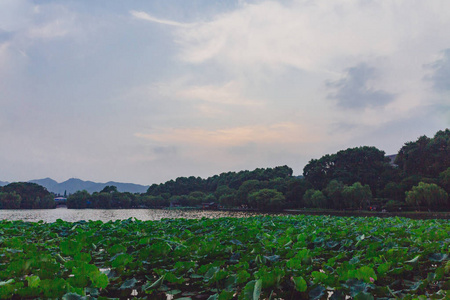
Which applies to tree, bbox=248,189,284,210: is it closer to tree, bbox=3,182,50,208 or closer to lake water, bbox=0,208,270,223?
lake water, bbox=0,208,270,223

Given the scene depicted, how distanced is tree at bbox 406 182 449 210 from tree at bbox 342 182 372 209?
740 cm

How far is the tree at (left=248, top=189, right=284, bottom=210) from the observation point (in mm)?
66250

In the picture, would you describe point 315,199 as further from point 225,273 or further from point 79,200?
point 79,200

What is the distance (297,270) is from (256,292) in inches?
43.8

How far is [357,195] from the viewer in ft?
175

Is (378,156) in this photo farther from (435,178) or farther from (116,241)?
(116,241)

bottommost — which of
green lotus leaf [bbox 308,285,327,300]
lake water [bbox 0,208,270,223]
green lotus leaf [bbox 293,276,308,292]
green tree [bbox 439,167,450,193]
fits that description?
lake water [bbox 0,208,270,223]

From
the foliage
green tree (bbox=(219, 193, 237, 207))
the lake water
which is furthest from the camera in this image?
green tree (bbox=(219, 193, 237, 207))

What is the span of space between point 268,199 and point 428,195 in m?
30.7

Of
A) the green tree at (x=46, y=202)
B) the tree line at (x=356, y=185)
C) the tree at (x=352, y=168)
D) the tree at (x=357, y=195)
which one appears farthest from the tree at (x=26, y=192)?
the tree at (x=357, y=195)

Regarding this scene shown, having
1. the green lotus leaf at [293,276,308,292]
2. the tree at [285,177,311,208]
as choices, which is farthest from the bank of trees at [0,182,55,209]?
the green lotus leaf at [293,276,308,292]

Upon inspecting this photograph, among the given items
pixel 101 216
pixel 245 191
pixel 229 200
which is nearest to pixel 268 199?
pixel 245 191

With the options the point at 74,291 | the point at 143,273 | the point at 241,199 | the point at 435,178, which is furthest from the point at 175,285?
the point at 241,199

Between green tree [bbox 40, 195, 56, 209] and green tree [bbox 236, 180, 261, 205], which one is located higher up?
green tree [bbox 236, 180, 261, 205]
